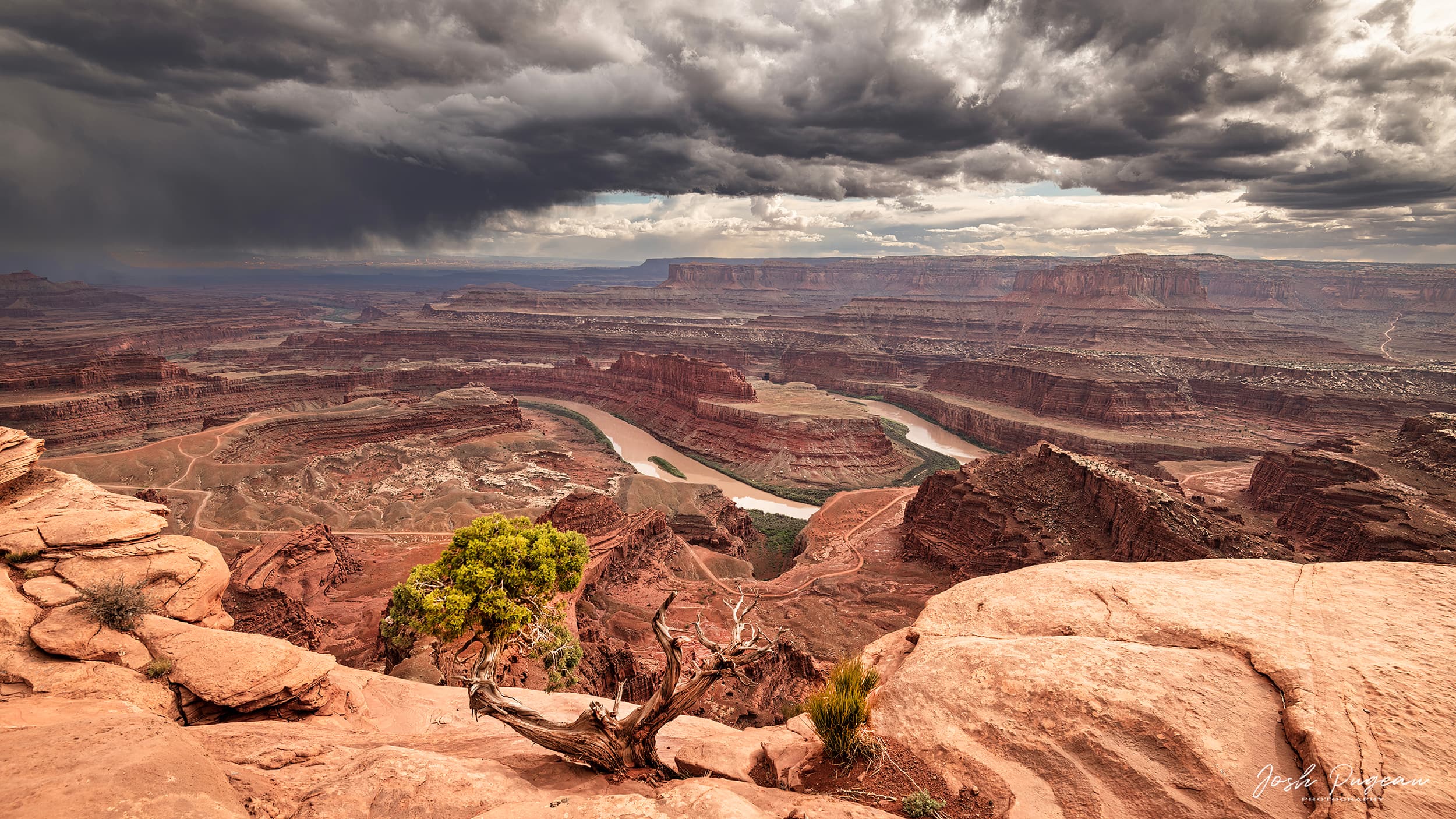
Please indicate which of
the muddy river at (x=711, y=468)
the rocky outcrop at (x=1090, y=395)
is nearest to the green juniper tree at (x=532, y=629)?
the muddy river at (x=711, y=468)

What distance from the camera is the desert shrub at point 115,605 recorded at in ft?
40.8

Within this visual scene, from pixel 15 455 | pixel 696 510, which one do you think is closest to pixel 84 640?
pixel 15 455

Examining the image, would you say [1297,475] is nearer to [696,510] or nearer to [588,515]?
[696,510]

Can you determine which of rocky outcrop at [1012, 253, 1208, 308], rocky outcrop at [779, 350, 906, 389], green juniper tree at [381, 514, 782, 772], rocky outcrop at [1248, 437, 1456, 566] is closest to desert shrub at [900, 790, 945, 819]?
green juniper tree at [381, 514, 782, 772]

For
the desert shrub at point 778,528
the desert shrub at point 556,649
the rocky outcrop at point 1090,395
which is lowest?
the desert shrub at point 778,528

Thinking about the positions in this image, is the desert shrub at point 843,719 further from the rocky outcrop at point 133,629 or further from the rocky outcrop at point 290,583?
the rocky outcrop at point 290,583

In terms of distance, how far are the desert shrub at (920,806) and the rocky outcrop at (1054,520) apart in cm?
2685

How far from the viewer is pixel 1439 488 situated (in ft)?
139

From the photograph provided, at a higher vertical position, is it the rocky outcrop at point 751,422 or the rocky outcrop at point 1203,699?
the rocky outcrop at point 1203,699

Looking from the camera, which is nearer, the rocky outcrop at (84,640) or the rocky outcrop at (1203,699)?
the rocky outcrop at (1203,699)

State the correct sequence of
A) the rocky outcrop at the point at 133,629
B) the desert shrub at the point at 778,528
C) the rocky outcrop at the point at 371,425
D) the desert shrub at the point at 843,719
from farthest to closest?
the rocky outcrop at the point at 371,425 < the desert shrub at the point at 778,528 < the rocky outcrop at the point at 133,629 < the desert shrub at the point at 843,719

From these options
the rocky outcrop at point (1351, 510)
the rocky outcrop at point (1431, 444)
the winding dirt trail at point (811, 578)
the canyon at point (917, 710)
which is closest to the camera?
the canyon at point (917, 710)

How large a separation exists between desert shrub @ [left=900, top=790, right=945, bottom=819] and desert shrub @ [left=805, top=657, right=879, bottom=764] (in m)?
1.28

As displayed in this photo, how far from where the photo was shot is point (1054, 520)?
37438mm
